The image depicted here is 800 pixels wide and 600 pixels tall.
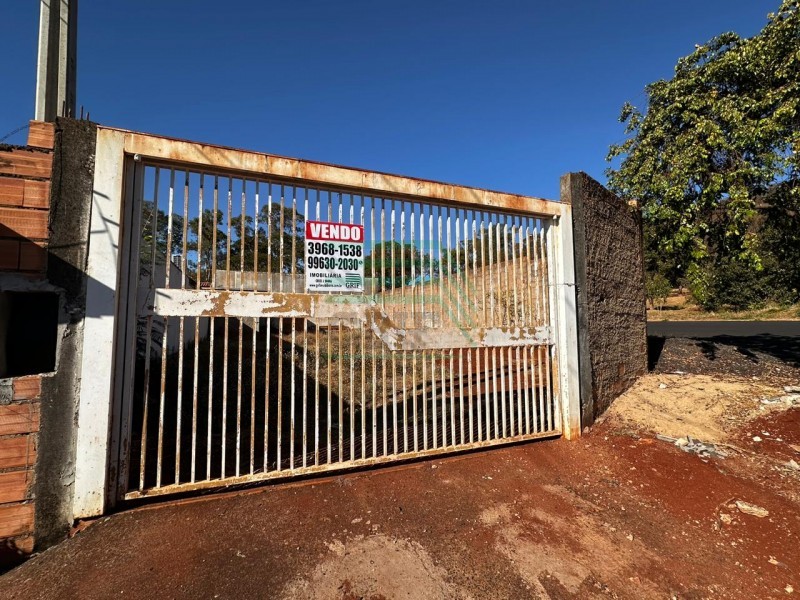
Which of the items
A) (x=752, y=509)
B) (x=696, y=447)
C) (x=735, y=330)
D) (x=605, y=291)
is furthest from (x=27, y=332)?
(x=735, y=330)

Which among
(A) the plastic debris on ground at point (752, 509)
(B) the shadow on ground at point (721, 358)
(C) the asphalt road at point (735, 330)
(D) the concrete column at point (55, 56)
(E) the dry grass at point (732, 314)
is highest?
(D) the concrete column at point (55, 56)

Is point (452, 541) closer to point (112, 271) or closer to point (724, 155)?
point (112, 271)

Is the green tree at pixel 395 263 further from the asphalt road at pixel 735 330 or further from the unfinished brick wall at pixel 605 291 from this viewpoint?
the asphalt road at pixel 735 330

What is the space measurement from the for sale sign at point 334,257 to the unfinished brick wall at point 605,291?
115 inches

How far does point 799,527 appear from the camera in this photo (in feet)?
9.53

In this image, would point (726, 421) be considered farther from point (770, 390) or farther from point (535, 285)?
point (535, 285)

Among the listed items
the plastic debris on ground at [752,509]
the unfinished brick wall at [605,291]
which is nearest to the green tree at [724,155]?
the unfinished brick wall at [605,291]

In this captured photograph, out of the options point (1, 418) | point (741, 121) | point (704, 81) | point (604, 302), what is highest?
point (704, 81)

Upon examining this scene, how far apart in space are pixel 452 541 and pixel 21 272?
344 centimetres

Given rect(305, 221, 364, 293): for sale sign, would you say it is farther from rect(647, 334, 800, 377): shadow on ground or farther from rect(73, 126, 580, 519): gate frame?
rect(647, 334, 800, 377): shadow on ground

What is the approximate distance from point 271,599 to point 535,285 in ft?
12.6

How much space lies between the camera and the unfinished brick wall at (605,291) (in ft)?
15.8

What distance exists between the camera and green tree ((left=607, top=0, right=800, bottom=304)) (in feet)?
19.1

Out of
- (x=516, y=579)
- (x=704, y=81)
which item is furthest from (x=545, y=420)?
Answer: (x=704, y=81)
